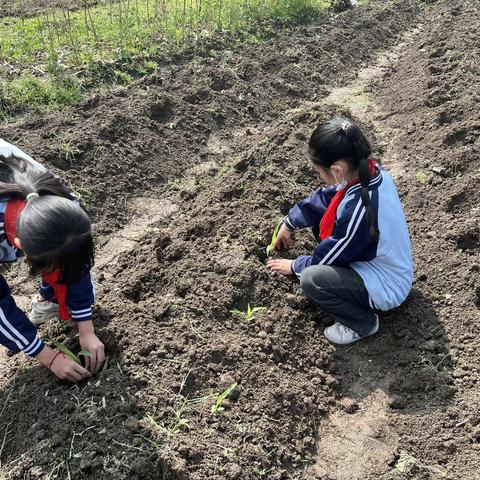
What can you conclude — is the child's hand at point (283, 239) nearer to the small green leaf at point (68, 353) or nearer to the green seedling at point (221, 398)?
the green seedling at point (221, 398)

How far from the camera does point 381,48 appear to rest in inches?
354

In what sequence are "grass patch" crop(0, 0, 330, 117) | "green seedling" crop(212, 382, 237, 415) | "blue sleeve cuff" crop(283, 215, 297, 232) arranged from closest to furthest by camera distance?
"green seedling" crop(212, 382, 237, 415) < "blue sleeve cuff" crop(283, 215, 297, 232) < "grass patch" crop(0, 0, 330, 117)

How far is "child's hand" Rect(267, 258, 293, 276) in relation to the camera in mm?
3666

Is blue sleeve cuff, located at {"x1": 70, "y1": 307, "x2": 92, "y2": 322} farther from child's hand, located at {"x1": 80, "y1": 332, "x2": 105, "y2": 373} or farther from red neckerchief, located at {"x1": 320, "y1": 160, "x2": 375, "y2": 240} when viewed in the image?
red neckerchief, located at {"x1": 320, "y1": 160, "x2": 375, "y2": 240}

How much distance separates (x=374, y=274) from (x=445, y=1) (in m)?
9.98

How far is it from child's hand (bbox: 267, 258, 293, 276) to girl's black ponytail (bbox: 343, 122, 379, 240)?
715mm

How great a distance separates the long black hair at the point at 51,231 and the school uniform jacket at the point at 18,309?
21 cm

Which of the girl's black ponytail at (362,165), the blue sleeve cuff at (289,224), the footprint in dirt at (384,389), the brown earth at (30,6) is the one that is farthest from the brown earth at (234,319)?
the brown earth at (30,6)

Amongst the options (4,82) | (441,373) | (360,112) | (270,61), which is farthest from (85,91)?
(441,373)

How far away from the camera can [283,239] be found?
3.87m

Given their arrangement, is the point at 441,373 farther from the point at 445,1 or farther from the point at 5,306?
the point at 445,1

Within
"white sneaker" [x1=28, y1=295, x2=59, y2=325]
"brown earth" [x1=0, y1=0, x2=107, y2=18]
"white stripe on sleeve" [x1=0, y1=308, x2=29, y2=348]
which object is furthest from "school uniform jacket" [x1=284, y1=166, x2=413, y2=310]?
"brown earth" [x1=0, y1=0, x2=107, y2=18]

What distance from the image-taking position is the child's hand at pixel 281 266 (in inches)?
144

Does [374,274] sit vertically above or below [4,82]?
below
